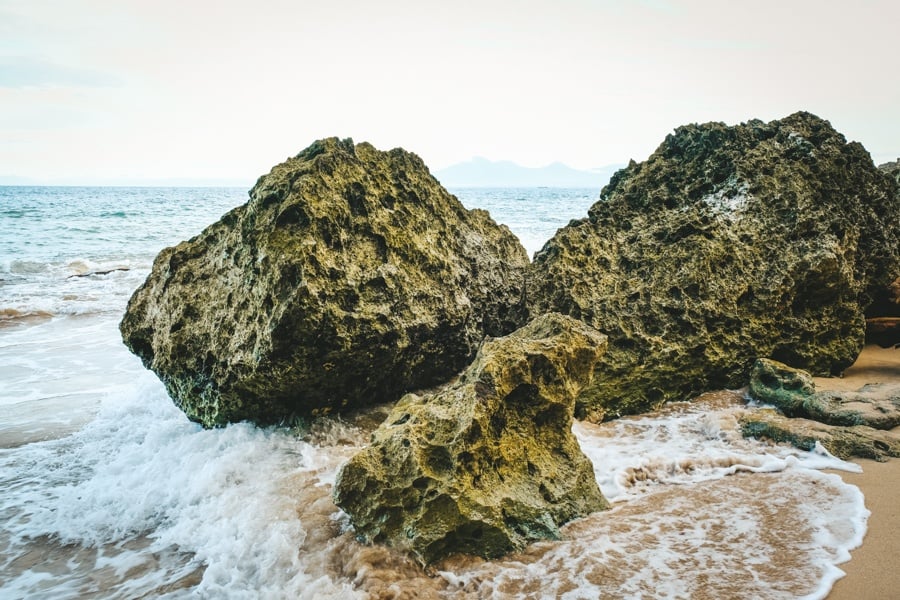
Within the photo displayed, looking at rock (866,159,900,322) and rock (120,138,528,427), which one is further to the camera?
rock (866,159,900,322)

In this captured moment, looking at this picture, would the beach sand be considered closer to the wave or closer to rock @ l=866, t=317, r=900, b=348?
the wave

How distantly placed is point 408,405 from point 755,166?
4.30m

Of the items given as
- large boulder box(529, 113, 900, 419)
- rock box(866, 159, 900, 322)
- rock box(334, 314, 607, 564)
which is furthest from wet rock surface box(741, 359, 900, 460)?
rock box(866, 159, 900, 322)

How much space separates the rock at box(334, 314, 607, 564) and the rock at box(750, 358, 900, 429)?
2037 mm

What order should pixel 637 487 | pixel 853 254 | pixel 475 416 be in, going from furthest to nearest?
pixel 853 254 < pixel 637 487 < pixel 475 416

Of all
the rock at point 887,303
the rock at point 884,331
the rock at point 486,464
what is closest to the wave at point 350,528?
the rock at point 486,464

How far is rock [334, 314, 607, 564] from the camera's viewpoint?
298cm

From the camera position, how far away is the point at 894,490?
3264 mm

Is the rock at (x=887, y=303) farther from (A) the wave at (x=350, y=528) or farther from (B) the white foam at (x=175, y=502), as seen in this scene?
(B) the white foam at (x=175, y=502)

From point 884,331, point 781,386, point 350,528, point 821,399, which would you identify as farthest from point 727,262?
point 350,528

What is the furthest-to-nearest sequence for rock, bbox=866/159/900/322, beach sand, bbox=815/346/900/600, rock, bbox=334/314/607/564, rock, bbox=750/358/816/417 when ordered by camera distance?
rock, bbox=866/159/900/322
rock, bbox=750/358/816/417
rock, bbox=334/314/607/564
beach sand, bbox=815/346/900/600

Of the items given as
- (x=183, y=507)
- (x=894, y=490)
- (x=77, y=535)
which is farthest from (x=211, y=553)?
(x=894, y=490)

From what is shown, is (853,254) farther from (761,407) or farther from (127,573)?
(127,573)

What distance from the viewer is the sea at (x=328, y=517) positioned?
2758 millimetres
